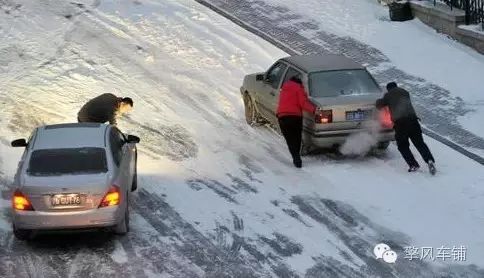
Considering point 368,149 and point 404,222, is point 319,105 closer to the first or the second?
point 368,149

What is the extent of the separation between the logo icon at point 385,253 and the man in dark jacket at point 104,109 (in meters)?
5.58

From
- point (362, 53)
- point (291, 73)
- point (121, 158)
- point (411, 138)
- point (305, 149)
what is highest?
point (121, 158)

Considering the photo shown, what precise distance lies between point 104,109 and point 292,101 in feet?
10.7

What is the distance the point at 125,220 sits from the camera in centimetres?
1095

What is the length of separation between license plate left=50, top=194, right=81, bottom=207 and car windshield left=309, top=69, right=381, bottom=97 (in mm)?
5477

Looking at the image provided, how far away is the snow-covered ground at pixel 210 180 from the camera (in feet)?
34.0

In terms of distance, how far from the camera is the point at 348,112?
13906mm

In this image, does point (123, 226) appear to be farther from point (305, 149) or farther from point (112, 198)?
point (305, 149)

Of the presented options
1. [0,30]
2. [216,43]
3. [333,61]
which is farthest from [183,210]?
[0,30]

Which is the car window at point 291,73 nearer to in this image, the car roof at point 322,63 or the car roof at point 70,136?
the car roof at point 322,63

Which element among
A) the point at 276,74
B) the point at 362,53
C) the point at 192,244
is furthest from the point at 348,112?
the point at 362,53

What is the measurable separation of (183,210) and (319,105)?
329cm

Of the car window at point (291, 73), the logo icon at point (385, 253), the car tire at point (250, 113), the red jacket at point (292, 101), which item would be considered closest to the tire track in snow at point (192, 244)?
the logo icon at point (385, 253)

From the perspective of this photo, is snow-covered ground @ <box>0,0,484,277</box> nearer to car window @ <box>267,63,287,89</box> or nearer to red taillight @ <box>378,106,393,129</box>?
red taillight @ <box>378,106,393,129</box>
